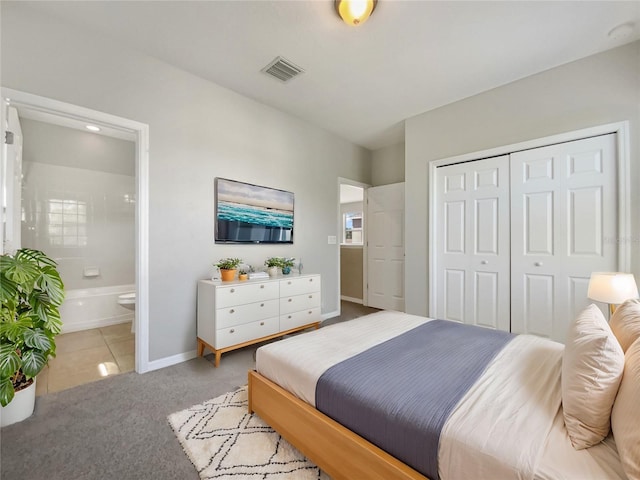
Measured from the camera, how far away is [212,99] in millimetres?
2887

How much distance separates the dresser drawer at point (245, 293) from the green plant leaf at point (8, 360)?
123 cm

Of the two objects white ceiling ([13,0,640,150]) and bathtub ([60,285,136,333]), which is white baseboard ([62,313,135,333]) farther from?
white ceiling ([13,0,640,150])

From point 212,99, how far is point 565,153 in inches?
138

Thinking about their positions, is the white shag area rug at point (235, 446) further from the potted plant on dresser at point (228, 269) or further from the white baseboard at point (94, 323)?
the white baseboard at point (94, 323)

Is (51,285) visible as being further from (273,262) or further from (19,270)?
(273,262)

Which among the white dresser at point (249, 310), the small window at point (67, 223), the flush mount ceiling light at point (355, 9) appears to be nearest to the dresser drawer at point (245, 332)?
the white dresser at point (249, 310)

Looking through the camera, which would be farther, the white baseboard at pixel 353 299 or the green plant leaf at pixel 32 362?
the white baseboard at pixel 353 299

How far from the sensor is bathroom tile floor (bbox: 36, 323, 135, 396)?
226cm

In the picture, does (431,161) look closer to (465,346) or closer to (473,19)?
(473,19)

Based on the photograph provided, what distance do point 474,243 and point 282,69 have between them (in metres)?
2.76

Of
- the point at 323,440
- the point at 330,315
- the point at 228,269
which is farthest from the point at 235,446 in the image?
the point at 330,315

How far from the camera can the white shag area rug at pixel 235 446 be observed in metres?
1.36

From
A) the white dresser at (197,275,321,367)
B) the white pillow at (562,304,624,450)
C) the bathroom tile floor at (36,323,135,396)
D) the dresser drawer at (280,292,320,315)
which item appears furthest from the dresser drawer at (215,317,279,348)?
the white pillow at (562,304,624,450)

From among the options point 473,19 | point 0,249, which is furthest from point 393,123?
point 0,249
